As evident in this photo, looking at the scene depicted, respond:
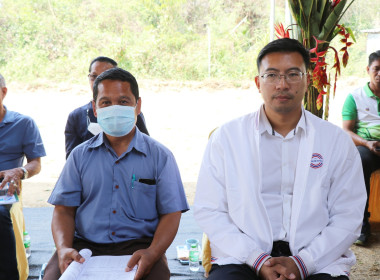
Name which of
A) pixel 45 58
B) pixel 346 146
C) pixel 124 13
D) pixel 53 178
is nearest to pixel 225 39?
pixel 124 13

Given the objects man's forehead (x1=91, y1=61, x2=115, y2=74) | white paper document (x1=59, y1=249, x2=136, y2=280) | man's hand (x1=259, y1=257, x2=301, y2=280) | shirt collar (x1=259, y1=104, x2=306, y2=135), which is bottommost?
man's hand (x1=259, y1=257, x2=301, y2=280)

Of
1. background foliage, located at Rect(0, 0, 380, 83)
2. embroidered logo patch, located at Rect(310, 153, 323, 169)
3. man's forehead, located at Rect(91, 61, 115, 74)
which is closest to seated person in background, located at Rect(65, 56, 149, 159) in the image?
man's forehead, located at Rect(91, 61, 115, 74)

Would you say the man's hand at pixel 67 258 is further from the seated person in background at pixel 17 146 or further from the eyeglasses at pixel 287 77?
the eyeglasses at pixel 287 77

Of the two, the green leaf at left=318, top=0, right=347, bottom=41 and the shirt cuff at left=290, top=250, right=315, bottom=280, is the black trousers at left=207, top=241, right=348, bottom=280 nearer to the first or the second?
the shirt cuff at left=290, top=250, right=315, bottom=280

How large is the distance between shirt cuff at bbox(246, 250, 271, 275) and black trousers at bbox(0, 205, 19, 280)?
1490 millimetres

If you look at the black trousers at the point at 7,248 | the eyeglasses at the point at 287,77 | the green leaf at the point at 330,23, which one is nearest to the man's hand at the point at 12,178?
the black trousers at the point at 7,248

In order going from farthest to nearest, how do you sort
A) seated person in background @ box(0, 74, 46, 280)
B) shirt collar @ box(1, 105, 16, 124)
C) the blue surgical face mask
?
shirt collar @ box(1, 105, 16, 124) → seated person in background @ box(0, 74, 46, 280) → the blue surgical face mask

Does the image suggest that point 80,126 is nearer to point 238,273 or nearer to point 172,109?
point 238,273

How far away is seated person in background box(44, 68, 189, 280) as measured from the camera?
6.28 ft

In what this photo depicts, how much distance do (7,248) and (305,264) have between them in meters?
1.74

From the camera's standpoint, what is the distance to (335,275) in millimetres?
1694

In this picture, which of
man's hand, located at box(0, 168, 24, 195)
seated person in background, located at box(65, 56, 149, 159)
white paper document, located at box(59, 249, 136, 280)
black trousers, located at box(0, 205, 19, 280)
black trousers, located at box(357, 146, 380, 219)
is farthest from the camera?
black trousers, located at box(357, 146, 380, 219)

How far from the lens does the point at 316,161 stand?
1836 mm

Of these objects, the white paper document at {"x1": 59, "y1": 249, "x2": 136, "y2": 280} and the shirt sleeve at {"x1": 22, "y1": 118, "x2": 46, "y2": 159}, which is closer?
the white paper document at {"x1": 59, "y1": 249, "x2": 136, "y2": 280}
